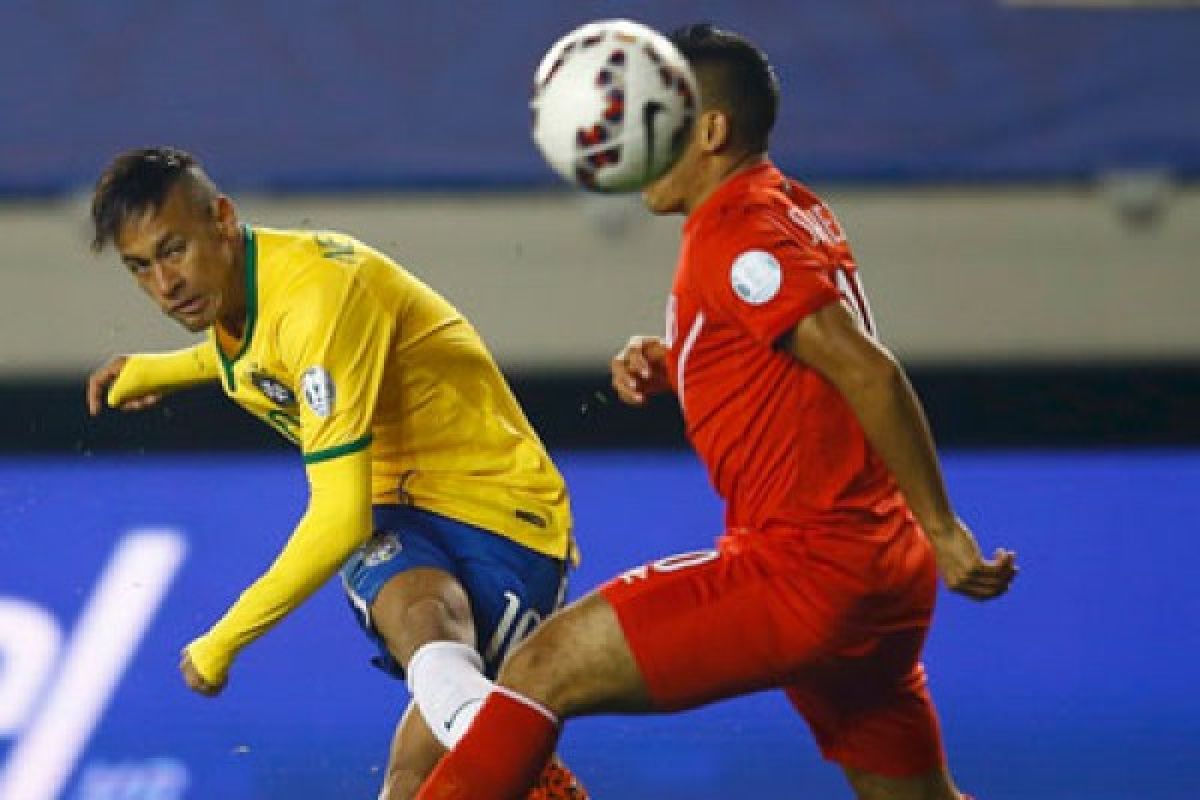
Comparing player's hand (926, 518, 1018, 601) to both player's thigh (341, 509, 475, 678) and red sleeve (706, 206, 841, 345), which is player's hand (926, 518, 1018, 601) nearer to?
red sleeve (706, 206, 841, 345)

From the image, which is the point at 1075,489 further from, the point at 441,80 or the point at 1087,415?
the point at 441,80

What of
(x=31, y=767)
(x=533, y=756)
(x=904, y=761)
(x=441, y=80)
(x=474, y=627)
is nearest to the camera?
(x=533, y=756)

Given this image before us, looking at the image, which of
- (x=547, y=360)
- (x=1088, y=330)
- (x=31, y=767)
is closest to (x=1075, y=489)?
(x=1088, y=330)

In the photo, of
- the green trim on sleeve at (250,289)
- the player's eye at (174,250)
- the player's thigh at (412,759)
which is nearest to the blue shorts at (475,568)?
the player's thigh at (412,759)

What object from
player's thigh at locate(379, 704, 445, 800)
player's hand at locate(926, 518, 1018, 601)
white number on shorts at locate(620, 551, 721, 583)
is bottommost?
player's thigh at locate(379, 704, 445, 800)

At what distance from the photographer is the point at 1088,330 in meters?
8.88

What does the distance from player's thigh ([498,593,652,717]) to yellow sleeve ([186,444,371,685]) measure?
1.85 feet

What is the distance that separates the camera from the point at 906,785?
4352mm

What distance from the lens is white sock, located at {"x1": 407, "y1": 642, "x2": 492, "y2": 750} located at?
432 centimetres

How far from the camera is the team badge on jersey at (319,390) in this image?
4.48 m

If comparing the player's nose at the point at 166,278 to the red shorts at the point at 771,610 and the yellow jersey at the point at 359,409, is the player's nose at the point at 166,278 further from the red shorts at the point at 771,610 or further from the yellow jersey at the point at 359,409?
the red shorts at the point at 771,610

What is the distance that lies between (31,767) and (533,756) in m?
1.82

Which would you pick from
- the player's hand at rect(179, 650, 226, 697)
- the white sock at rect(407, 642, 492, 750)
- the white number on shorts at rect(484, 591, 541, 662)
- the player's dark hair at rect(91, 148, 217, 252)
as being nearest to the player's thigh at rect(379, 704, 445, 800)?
the white sock at rect(407, 642, 492, 750)

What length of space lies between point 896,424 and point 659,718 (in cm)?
210
